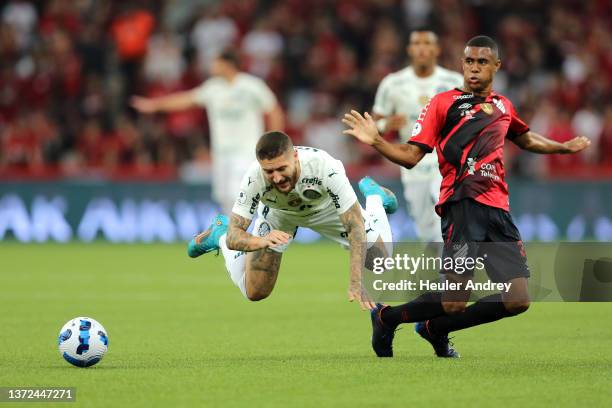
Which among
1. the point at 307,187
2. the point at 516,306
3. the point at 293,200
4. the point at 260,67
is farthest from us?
the point at 260,67

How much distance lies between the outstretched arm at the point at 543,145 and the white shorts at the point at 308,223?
1480 mm

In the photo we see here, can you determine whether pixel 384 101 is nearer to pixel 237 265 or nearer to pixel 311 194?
pixel 237 265

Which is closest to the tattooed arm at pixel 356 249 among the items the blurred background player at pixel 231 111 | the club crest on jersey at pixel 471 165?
the club crest on jersey at pixel 471 165

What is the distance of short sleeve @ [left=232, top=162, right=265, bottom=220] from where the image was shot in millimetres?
8117

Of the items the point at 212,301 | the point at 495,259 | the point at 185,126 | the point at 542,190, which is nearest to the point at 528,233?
the point at 542,190

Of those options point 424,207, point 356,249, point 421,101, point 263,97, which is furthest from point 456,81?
point 263,97

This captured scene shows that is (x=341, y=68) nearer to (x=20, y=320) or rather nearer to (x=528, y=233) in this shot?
(x=528, y=233)

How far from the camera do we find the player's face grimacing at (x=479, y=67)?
7.74 metres

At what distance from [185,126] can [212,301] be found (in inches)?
366

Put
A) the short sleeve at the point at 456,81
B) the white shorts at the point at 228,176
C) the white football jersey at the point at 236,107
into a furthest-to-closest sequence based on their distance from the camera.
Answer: the white shorts at the point at 228,176, the white football jersey at the point at 236,107, the short sleeve at the point at 456,81

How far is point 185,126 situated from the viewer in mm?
21062

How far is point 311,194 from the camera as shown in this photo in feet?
28.0

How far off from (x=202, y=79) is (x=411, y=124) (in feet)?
34.9

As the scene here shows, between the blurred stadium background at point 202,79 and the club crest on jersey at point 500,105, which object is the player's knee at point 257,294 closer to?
the club crest on jersey at point 500,105
